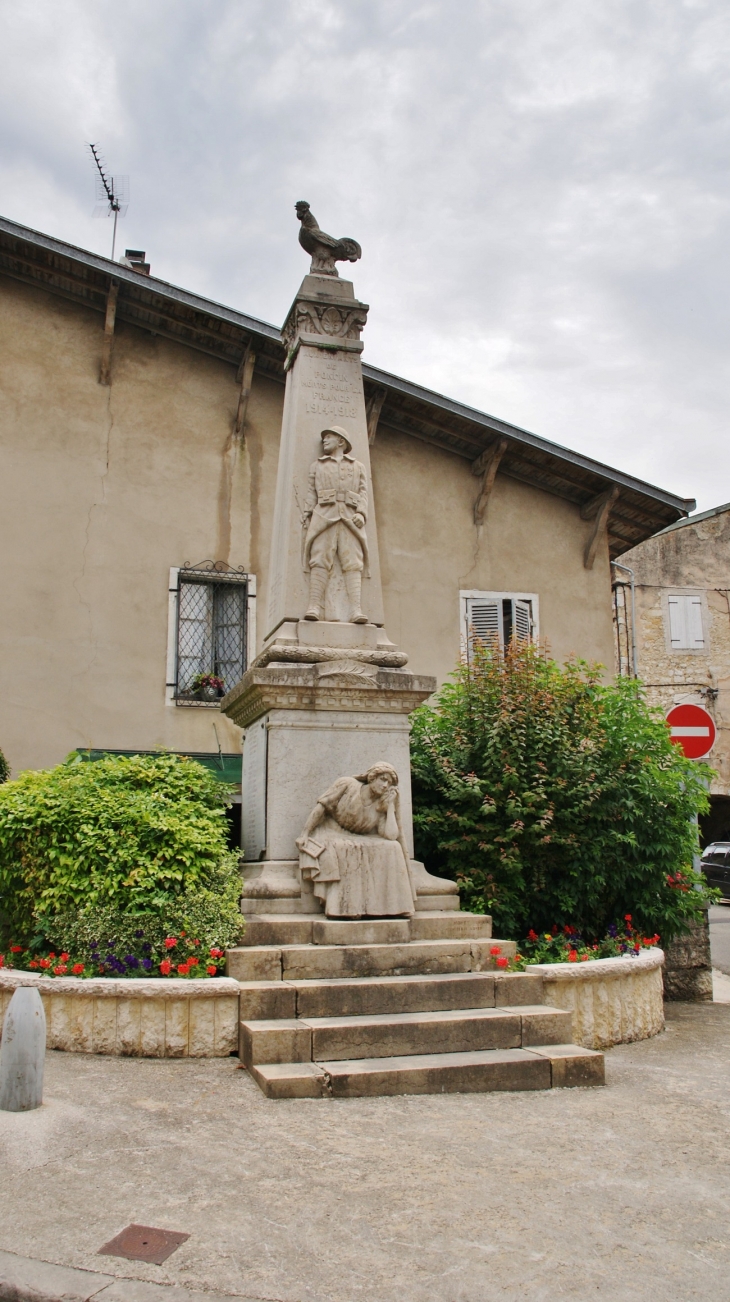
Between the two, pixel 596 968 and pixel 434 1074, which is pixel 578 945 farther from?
pixel 434 1074

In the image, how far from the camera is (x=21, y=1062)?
4.22m

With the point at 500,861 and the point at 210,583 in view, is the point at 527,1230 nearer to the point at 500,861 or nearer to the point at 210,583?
the point at 500,861

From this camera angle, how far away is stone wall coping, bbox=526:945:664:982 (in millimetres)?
6074

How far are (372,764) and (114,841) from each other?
6.27ft

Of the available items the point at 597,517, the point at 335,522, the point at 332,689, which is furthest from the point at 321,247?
the point at 597,517

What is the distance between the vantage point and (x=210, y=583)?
12328 mm

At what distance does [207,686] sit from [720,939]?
8.97m

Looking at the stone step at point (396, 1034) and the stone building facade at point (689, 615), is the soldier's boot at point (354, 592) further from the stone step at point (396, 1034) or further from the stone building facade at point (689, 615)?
the stone building facade at point (689, 615)

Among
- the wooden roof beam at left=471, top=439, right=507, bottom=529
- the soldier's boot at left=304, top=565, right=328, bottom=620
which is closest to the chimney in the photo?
the wooden roof beam at left=471, top=439, right=507, bottom=529

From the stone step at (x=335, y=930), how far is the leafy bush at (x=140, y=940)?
153 mm

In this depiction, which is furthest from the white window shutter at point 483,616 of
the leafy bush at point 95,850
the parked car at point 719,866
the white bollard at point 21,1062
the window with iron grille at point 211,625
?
the parked car at point 719,866

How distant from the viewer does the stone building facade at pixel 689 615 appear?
25391mm

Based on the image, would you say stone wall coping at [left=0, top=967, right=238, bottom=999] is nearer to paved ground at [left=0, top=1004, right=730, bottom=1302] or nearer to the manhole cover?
paved ground at [left=0, top=1004, right=730, bottom=1302]

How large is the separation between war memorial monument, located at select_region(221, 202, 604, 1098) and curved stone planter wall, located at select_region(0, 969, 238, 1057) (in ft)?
0.64
